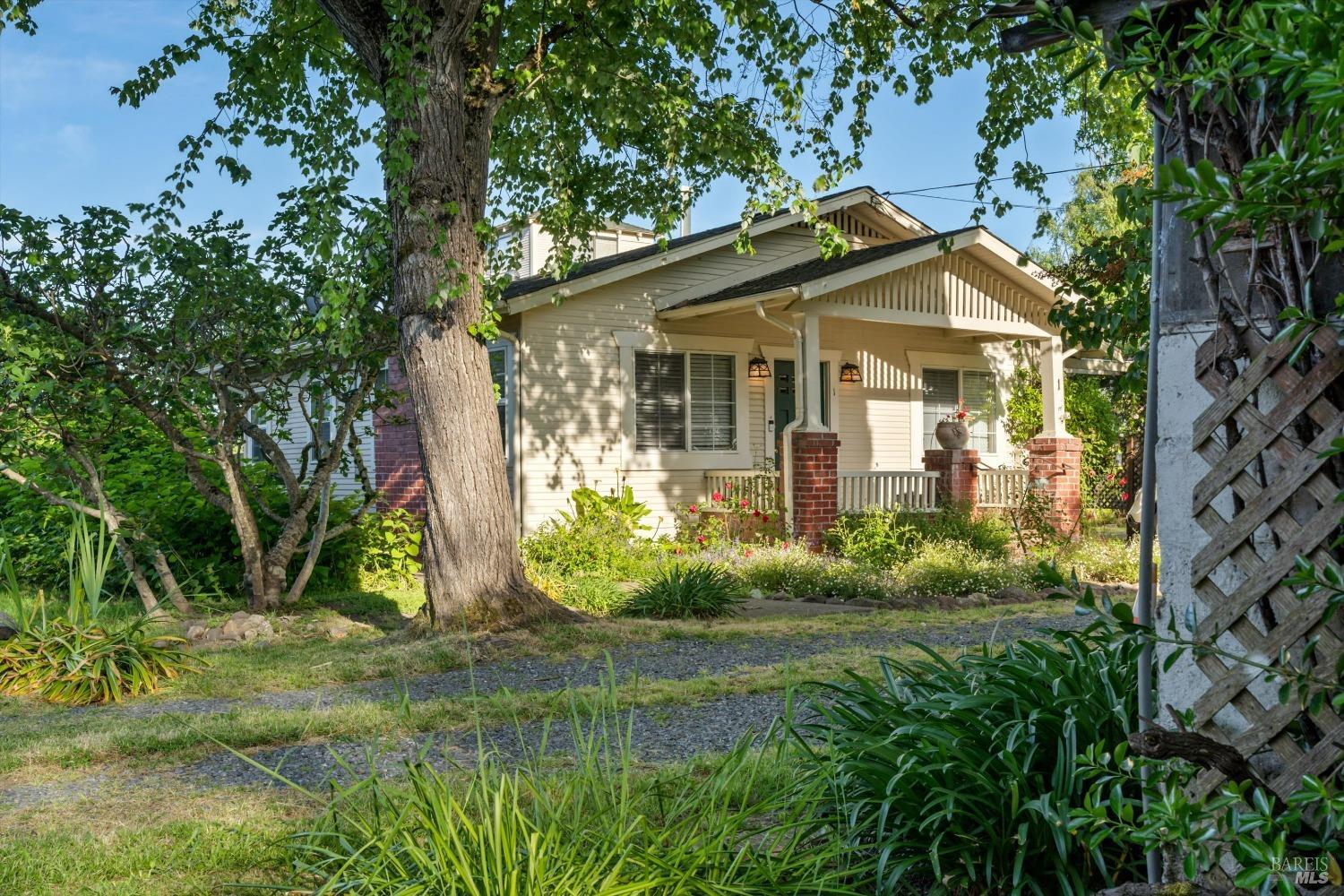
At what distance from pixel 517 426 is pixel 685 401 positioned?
8.29 ft

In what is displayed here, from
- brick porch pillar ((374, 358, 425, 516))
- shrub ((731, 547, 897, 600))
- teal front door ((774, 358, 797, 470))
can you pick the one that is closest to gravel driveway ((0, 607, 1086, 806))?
shrub ((731, 547, 897, 600))

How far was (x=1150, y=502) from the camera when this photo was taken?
2.78 metres

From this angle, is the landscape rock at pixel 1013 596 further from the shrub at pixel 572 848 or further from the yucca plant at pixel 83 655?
the shrub at pixel 572 848

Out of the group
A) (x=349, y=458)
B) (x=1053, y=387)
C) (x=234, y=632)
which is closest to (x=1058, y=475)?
(x=1053, y=387)

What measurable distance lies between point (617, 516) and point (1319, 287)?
1121cm

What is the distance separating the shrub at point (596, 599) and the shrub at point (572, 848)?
682cm

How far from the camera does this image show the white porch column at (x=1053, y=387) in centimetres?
1526

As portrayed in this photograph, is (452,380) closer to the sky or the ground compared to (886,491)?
closer to the sky

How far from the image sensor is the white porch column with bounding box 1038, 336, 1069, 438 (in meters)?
15.3

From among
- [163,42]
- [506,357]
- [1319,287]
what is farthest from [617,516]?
[1319,287]

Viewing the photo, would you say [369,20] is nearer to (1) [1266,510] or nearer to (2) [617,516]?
(2) [617,516]

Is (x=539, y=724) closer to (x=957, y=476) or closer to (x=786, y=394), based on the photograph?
(x=957, y=476)

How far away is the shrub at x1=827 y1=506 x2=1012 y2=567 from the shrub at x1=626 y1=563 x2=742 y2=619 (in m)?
2.70

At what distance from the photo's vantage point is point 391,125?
29.0 feet
